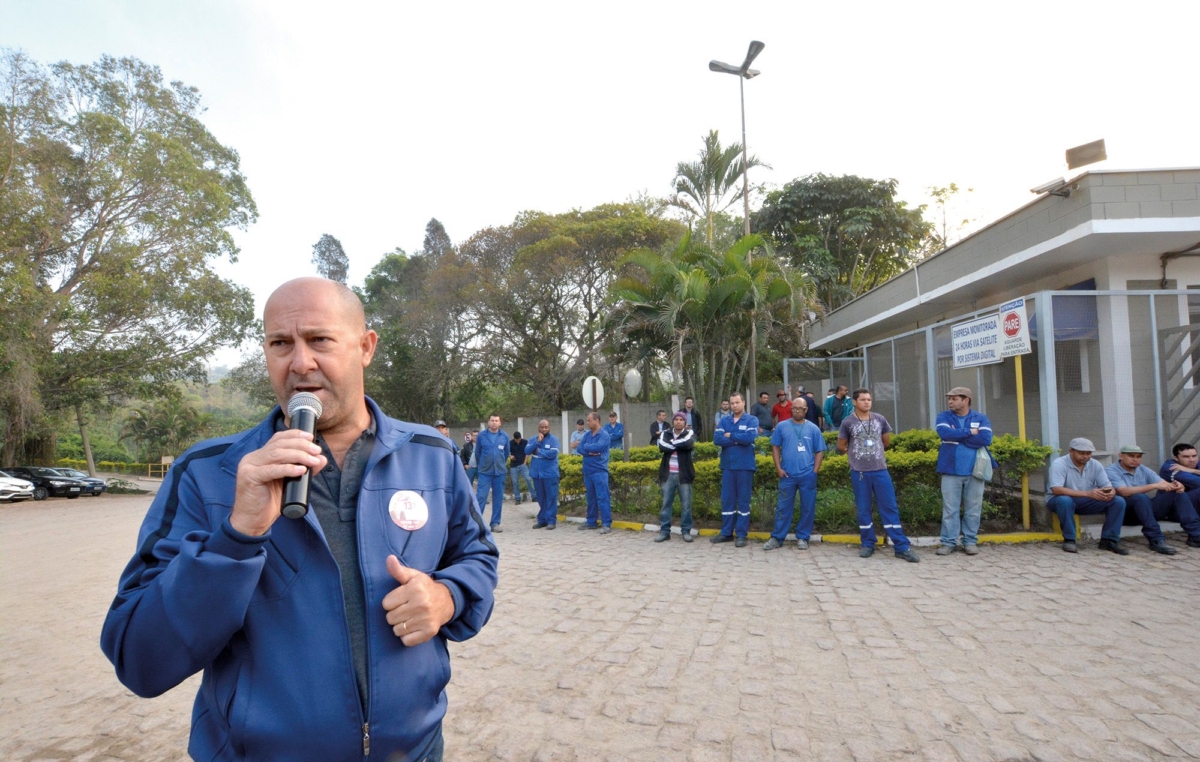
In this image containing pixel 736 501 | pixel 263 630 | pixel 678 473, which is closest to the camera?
pixel 263 630

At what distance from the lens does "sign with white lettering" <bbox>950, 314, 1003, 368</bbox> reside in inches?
354

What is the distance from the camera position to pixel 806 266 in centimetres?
2634

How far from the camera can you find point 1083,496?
7.90m

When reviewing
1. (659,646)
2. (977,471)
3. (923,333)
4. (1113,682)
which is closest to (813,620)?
(659,646)

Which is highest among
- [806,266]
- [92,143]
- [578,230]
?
[92,143]

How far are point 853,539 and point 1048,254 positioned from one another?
5227 mm

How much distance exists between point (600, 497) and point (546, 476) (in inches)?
50.1

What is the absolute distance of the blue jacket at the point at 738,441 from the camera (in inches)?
370

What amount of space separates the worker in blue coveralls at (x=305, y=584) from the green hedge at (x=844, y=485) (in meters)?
8.56

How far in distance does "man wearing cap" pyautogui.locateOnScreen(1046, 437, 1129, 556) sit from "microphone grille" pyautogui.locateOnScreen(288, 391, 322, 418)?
8758 mm

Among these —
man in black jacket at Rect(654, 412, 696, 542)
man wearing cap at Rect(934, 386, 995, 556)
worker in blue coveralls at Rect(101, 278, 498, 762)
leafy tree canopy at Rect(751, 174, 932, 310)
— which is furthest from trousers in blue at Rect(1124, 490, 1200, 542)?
leafy tree canopy at Rect(751, 174, 932, 310)

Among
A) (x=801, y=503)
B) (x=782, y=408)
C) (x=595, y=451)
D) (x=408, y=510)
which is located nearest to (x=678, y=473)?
(x=595, y=451)

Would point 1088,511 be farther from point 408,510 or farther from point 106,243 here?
point 106,243

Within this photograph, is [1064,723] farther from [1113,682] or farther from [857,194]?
[857,194]
